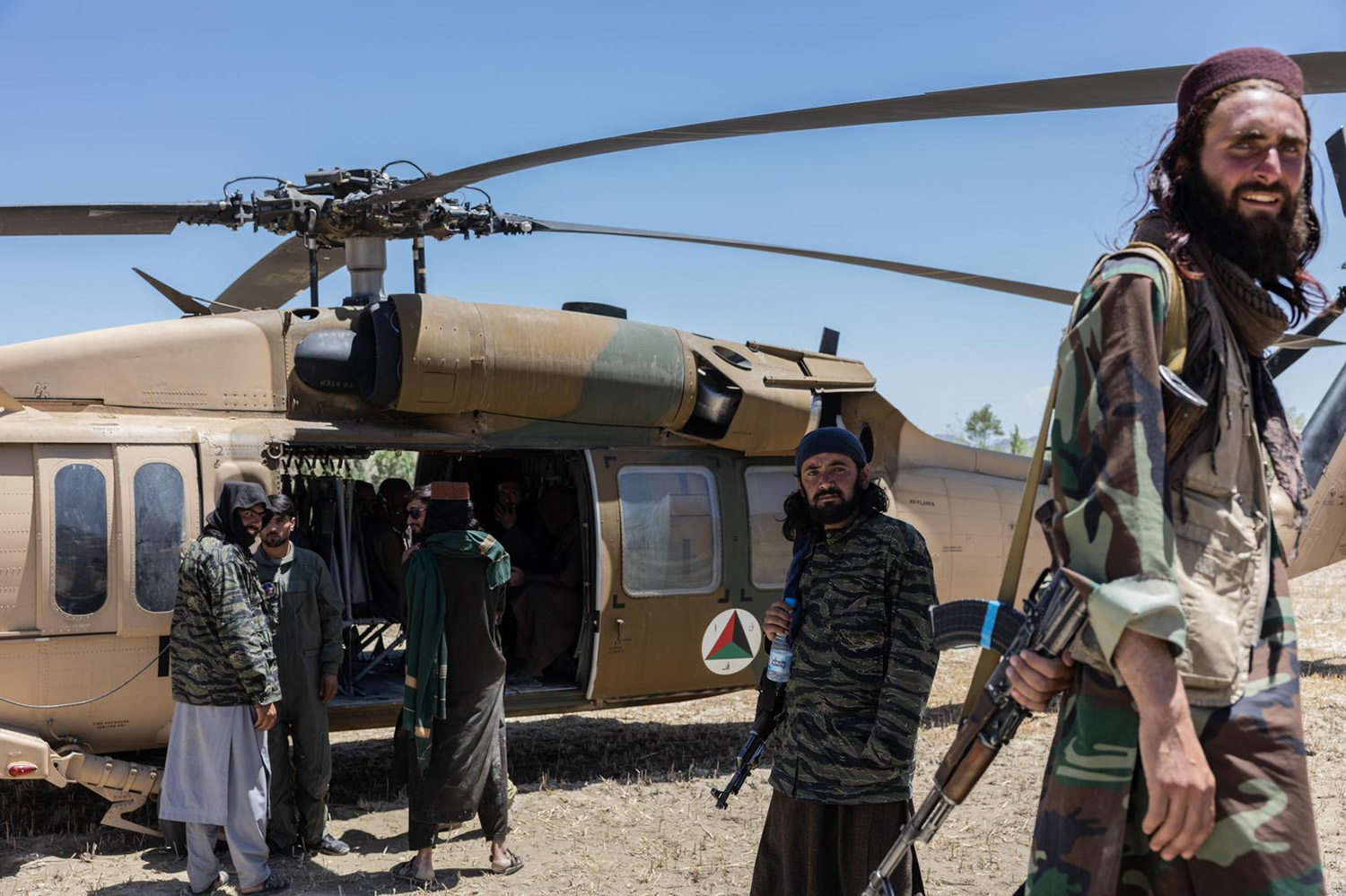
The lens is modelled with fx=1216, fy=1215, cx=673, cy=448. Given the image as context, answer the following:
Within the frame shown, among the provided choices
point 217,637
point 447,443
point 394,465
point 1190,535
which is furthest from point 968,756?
point 394,465

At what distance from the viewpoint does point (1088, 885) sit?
183 centimetres

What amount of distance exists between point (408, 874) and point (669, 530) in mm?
2563

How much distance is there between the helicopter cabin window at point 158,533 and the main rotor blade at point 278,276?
1396 millimetres

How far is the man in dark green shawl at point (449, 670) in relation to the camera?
5383 mm

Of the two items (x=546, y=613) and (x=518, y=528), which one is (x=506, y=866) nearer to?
(x=546, y=613)

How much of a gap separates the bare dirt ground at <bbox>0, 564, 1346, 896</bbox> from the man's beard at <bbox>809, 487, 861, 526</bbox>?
2307 millimetres

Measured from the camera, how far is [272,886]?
5312mm

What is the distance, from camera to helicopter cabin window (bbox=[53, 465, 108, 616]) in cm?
577

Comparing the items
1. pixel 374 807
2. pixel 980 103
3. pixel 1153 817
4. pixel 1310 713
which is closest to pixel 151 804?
pixel 374 807

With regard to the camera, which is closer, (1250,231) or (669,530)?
(1250,231)

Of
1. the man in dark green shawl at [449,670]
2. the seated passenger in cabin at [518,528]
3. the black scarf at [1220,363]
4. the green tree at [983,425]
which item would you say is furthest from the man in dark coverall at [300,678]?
the green tree at [983,425]

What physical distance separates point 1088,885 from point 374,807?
5.47 meters

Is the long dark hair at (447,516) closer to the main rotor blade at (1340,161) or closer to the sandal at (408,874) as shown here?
the sandal at (408,874)

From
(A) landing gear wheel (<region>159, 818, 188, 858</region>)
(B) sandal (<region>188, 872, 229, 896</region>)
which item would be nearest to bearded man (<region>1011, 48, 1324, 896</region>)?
(B) sandal (<region>188, 872, 229, 896</region>)
